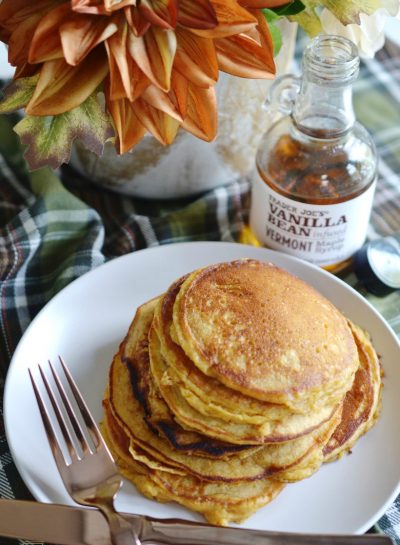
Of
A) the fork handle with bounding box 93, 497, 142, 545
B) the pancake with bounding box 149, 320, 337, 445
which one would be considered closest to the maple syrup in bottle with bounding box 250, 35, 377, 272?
the pancake with bounding box 149, 320, 337, 445

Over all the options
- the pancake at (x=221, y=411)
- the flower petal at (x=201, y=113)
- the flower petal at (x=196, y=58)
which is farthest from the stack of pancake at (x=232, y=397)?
the flower petal at (x=196, y=58)

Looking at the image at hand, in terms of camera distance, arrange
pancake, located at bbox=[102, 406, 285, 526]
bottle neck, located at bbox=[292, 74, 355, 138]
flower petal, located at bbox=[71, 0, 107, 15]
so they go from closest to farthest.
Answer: flower petal, located at bbox=[71, 0, 107, 15] → pancake, located at bbox=[102, 406, 285, 526] → bottle neck, located at bbox=[292, 74, 355, 138]

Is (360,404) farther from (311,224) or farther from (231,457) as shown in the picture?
(311,224)

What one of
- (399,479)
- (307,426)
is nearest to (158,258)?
(307,426)

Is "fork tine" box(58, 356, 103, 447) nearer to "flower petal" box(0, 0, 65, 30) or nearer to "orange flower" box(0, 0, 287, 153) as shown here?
"orange flower" box(0, 0, 287, 153)

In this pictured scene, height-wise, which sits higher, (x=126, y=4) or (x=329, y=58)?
(x=126, y=4)

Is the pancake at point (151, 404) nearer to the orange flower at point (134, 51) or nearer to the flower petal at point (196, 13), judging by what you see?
the orange flower at point (134, 51)

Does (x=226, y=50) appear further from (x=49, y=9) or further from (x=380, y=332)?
(x=380, y=332)
